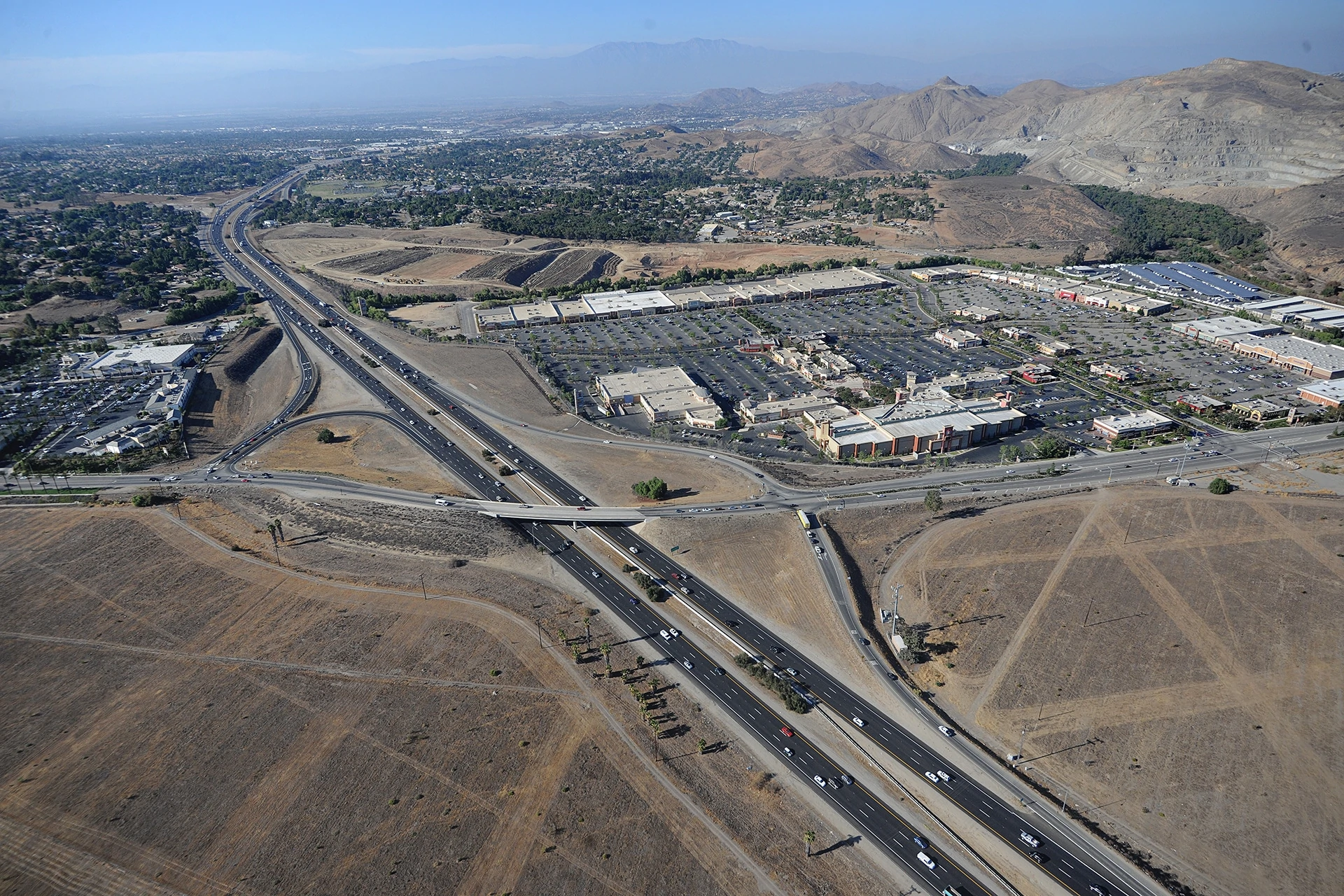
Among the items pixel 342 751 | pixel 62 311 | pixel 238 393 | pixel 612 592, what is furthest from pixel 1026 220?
pixel 62 311

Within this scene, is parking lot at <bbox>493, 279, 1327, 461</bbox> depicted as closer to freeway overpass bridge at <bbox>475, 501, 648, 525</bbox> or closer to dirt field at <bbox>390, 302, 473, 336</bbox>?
dirt field at <bbox>390, 302, 473, 336</bbox>

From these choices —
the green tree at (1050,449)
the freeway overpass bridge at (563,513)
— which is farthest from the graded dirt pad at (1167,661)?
the freeway overpass bridge at (563,513)

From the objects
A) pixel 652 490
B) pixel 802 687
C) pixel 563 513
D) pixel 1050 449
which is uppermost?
pixel 652 490

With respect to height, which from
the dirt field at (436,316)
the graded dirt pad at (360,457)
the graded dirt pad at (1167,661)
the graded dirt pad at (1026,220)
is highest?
the graded dirt pad at (1026,220)

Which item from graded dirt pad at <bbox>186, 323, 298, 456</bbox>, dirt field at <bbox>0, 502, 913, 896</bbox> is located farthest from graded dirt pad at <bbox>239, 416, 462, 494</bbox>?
dirt field at <bbox>0, 502, 913, 896</bbox>

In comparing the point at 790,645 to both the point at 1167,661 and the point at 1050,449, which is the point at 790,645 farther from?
the point at 1050,449

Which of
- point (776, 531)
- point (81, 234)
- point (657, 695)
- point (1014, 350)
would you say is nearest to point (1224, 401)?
point (1014, 350)

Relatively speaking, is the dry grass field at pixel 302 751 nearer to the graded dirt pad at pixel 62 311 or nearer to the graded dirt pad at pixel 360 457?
the graded dirt pad at pixel 360 457
